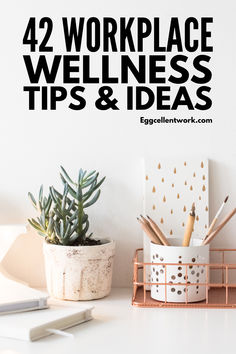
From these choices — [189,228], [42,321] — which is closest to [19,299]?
[42,321]

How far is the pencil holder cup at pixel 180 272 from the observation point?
1.05 metres

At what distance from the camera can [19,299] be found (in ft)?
3.09

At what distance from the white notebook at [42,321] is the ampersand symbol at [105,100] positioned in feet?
1.33

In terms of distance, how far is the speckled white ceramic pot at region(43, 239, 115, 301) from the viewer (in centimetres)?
106

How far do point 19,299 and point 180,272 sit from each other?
285 millimetres

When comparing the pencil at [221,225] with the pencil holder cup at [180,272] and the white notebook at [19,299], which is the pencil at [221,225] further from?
the white notebook at [19,299]

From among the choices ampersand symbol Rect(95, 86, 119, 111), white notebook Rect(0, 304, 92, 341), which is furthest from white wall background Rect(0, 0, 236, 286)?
white notebook Rect(0, 304, 92, 341)

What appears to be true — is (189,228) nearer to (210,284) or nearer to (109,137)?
(210,284)

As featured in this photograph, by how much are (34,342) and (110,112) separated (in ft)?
1.63

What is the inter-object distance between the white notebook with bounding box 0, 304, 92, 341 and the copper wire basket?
15cm

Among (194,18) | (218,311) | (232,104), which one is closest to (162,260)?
(218,311)

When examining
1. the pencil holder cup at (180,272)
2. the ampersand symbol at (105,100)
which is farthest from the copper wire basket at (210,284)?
the ampersand symbol at (105,100)

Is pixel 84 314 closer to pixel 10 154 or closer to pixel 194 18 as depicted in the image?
pixel 10 154

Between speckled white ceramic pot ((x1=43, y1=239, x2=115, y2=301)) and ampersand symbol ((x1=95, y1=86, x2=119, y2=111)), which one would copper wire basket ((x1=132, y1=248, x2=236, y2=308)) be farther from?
ampersand symbol ((x1=95, y1=86, x2=119, y2=111))
